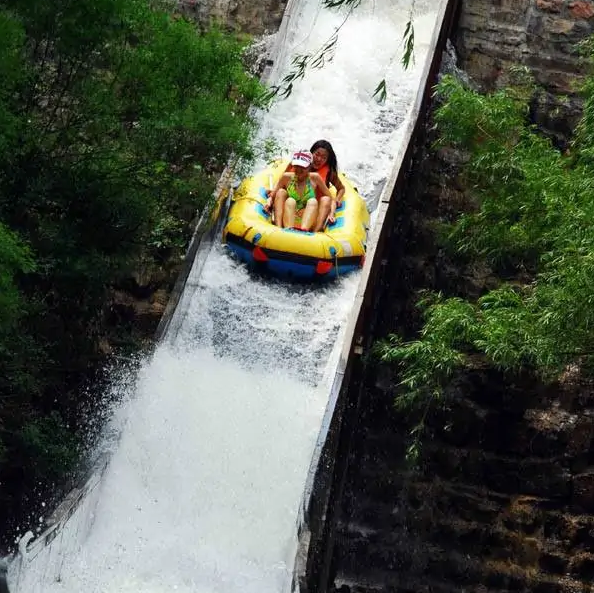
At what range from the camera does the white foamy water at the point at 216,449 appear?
10.2 m

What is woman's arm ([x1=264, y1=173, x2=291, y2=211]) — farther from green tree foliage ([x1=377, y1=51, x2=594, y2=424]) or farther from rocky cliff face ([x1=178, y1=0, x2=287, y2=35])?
rocky cliff face ([x1=178, y1=0, x2=287, y2=35])

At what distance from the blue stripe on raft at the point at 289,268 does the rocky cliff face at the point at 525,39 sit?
4.95 m

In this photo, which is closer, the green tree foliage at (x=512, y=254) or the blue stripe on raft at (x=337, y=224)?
the green tree foliage at (x=512, y=254)

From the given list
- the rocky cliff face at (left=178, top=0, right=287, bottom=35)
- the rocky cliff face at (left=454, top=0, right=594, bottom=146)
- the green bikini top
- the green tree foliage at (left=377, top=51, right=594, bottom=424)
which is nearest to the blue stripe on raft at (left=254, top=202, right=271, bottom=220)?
the green bikini top

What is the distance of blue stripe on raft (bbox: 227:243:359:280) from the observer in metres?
12.3

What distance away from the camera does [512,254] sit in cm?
1282

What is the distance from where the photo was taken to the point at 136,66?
36.2 ft

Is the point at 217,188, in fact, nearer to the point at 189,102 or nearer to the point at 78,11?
the point at 189,102

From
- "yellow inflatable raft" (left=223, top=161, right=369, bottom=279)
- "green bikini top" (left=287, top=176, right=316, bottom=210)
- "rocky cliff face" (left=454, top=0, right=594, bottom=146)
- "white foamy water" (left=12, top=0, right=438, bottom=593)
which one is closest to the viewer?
"white foamy water" (left=12, top=0, right=438, bottom=593)

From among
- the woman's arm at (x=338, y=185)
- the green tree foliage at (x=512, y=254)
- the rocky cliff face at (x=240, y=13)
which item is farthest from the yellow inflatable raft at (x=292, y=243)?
the rocky cliff face at (x=240, y=13)

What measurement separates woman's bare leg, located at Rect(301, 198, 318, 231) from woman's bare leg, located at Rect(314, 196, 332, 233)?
39mm

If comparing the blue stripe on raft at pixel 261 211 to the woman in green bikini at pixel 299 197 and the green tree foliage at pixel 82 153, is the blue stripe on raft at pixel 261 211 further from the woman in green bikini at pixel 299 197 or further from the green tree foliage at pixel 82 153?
the green tree foliage at pixel 82 153

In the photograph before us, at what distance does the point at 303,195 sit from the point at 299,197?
4 centimetres

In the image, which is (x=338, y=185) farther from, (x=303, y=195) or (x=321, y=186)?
(x=303, y=195)
